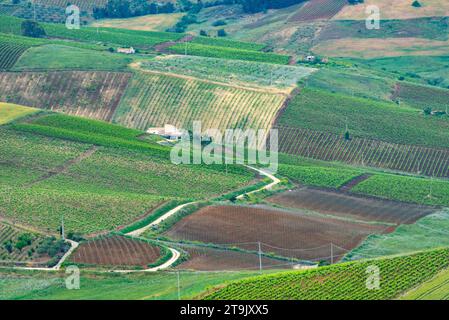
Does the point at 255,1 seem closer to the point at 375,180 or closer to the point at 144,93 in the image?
the point at 144,93

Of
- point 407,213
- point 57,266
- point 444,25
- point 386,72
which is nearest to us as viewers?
point 57,266

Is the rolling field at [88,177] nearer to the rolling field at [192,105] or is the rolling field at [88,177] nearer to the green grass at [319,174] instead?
the green grass at [319,174]

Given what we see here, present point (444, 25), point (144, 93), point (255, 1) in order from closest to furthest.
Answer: point (144, 93) → point (444, 25) → point (255, 1)

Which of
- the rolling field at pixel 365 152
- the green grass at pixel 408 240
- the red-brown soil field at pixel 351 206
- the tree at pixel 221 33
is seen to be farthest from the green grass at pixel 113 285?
the tree at pixel 221 33

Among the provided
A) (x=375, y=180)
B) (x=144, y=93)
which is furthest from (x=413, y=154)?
(x=144, y=93)

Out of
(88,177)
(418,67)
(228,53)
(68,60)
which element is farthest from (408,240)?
(418,67)
